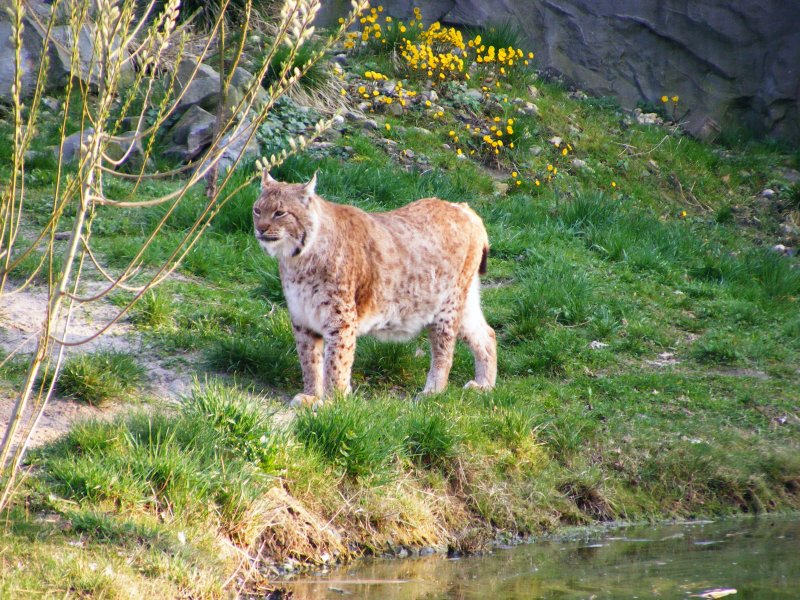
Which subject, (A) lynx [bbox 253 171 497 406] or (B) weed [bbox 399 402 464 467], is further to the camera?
(A) lynx [bbox 253 171 497 406]

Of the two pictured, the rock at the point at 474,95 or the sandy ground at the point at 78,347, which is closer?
the sandy ground at the point at 78,347

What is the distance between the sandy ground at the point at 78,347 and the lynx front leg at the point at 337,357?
0.98m

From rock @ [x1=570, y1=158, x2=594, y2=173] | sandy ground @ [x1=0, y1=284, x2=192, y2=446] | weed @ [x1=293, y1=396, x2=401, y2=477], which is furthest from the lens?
rock @ [x1=570, y1=158, x2=594, y2=173]

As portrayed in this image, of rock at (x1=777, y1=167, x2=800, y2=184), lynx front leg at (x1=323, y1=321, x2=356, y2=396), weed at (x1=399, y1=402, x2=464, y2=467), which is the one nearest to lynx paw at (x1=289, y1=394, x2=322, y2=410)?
lynx front leg at (x1=323, y1=321, x2=356, y2=396)

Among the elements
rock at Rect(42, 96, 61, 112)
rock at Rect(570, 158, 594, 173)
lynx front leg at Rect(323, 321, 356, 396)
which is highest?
lynx front leg at Rect(323, 321, 356, 396)

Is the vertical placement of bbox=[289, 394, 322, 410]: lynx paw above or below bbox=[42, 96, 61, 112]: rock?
above

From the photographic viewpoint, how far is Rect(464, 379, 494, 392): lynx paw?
24.3 feet

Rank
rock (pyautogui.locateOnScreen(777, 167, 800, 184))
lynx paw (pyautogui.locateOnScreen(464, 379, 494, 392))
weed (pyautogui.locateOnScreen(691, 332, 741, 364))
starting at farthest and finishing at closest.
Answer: rock (pyautogui.locateOnScreen(777, 167, 800, 184)), weed (pyautogui.locateOnScreen(691, 332, 741, 364)), lynx paw (pyautogui.locateOnScreen(464, 379, 494, 392))

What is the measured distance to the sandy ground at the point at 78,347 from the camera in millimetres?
5930


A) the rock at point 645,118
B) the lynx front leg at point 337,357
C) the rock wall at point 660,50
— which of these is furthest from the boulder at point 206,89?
the rock at point 645,118

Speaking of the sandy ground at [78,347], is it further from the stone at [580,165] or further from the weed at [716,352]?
the stone at [580,165]

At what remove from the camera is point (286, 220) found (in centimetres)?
688

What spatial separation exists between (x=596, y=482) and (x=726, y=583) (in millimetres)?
1636

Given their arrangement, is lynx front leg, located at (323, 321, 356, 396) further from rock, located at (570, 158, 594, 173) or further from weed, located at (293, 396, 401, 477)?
rock, located at (570, 158, 594, 173)
